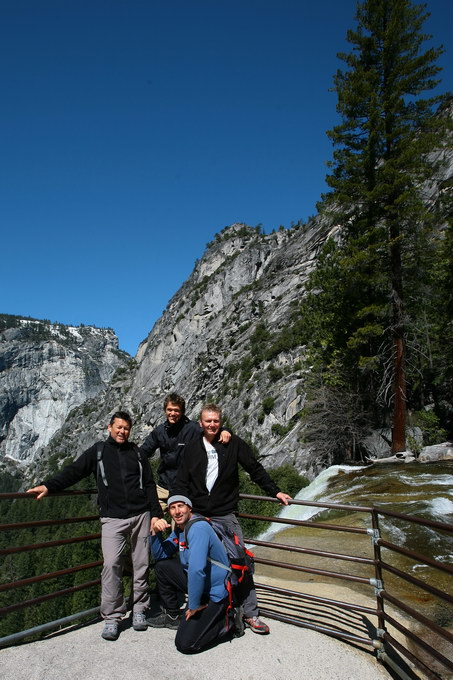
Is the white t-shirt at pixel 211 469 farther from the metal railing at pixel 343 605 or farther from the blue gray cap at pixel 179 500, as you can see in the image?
the metal railing at pixel 343 605

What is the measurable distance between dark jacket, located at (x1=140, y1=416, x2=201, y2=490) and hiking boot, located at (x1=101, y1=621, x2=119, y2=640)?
1.35 m

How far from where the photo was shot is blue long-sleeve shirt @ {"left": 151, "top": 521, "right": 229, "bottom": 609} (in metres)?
3.83

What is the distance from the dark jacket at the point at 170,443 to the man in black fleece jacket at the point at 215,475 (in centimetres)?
43

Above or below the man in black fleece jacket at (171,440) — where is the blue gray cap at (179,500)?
below

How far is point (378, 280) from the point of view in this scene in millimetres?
16547

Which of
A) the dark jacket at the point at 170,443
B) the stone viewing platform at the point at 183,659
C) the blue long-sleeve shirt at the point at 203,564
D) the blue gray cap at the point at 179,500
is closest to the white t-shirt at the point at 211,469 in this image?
the blue gray cap at the point at 179,500

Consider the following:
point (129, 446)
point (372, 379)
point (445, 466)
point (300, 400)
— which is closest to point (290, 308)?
point (300, 400)

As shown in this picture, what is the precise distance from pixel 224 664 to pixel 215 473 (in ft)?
5.05

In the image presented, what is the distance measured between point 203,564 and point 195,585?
18 centimetres

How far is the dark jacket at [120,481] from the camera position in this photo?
14.4ft

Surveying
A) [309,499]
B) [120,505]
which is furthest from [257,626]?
[309,499]

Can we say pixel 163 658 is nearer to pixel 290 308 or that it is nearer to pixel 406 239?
pixel 406 239

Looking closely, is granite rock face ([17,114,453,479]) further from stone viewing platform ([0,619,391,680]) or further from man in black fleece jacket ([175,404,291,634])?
stone viewing platform ([0,619,391,680])

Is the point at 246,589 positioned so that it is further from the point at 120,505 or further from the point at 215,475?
the point at 120,505
